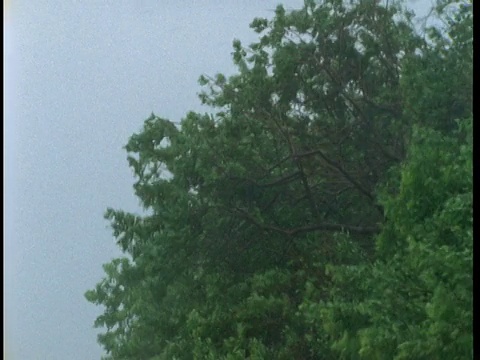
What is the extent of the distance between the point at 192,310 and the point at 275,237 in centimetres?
40

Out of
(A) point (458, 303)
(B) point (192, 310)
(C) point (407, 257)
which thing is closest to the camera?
(A) point (458, 303)

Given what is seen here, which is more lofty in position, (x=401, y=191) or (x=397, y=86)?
(x=397, y=86)

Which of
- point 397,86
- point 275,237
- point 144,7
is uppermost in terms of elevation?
point 144,7

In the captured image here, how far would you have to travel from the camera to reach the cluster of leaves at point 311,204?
3436mm

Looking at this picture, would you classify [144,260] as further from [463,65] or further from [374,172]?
[463,65]

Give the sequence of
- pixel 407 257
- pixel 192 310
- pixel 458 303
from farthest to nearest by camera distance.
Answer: pixel 192 310, pixel 407 257, pixel 458 303

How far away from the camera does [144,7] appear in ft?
12.5

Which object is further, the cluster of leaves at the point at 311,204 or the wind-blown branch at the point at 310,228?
the wind-blown branch at the point at 310,228

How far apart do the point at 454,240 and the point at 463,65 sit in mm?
550

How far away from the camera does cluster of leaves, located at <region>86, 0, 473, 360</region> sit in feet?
11.3

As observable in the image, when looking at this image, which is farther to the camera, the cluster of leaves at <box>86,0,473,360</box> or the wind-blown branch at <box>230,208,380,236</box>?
the wind-blown branch at <box>230,208,380,236</box>

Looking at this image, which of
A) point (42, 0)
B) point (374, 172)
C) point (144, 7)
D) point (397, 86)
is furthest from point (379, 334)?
point (42, 0)

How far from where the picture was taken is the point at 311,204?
3.63 meters

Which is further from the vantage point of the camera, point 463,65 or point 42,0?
point 42,0
